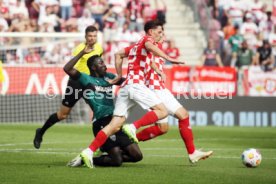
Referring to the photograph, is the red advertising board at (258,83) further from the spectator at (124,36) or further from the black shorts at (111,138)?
the black shorts at (111,138)

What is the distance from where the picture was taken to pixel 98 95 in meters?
11.7

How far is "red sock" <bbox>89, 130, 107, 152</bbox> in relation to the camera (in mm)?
11234

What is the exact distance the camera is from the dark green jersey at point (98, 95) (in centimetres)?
1172

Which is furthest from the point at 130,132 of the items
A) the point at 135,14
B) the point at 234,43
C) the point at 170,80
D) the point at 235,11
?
the point at 235,11

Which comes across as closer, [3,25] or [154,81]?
[154,81]

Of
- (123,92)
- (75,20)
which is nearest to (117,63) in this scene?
(123,92)

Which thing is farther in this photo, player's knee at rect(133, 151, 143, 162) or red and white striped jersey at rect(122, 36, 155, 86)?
red and white striped jersey at rect(122, 36, 155, 86)

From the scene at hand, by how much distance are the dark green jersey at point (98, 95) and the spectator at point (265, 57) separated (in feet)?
49.3

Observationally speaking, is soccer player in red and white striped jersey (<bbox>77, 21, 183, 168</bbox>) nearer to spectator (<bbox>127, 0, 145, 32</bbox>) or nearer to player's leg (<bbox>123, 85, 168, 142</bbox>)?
player's leg (<bbox>123, 85, 168, 142</bbox>)

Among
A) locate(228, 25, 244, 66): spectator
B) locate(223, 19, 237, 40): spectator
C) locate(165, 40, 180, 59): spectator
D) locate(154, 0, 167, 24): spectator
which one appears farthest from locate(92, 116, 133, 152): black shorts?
locate(223, 19, 237, 40): spectator

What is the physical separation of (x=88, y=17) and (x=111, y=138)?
15.0 metres

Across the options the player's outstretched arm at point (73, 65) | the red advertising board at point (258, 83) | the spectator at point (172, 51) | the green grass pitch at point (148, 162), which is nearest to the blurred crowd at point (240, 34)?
the spectator at point (172, 51)

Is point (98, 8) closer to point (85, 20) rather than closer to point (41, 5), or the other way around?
point (85, 20)

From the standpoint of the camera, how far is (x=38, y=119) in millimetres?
22875
